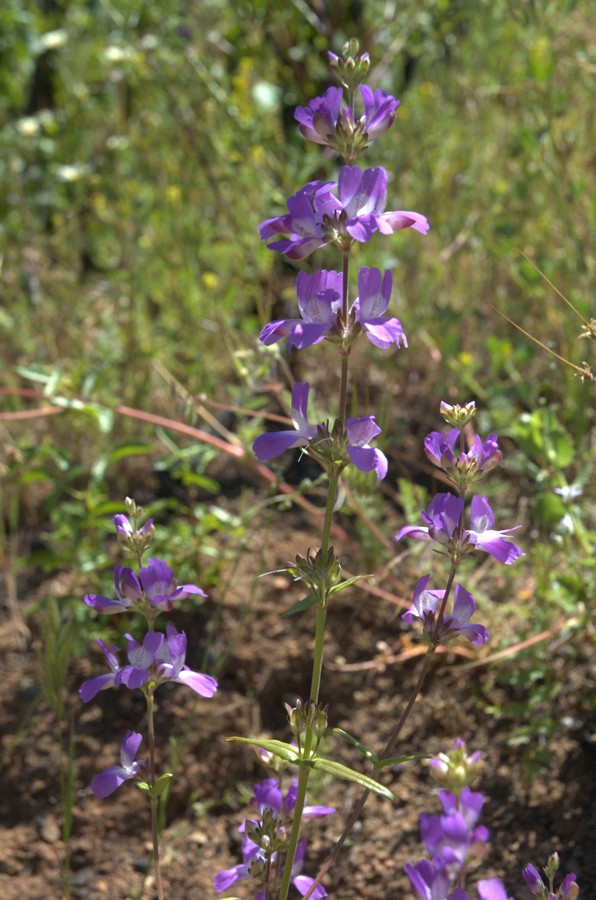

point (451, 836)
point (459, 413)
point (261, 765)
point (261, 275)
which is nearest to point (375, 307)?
point (459, 413)

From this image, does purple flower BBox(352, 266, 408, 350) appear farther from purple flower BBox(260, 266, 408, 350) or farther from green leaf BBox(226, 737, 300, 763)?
green leaf BBox(226, 737, 300, 763)

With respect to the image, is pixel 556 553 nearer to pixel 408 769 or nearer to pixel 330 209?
pixel 408 769

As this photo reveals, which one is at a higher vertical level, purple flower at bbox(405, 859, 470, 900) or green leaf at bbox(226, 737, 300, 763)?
purple flower at bbox(405, 859, 470, 900)

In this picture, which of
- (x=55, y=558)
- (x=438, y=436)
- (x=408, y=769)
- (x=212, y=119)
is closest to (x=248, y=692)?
(x=408, y=769)

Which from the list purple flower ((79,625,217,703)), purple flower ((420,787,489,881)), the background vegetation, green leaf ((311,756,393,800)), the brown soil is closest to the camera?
purple flower ((420,787,489,881))


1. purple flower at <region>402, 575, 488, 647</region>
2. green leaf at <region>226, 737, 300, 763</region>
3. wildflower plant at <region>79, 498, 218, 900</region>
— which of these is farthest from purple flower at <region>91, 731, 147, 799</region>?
purple flower at <region>402, 575, 488, 647</region>
